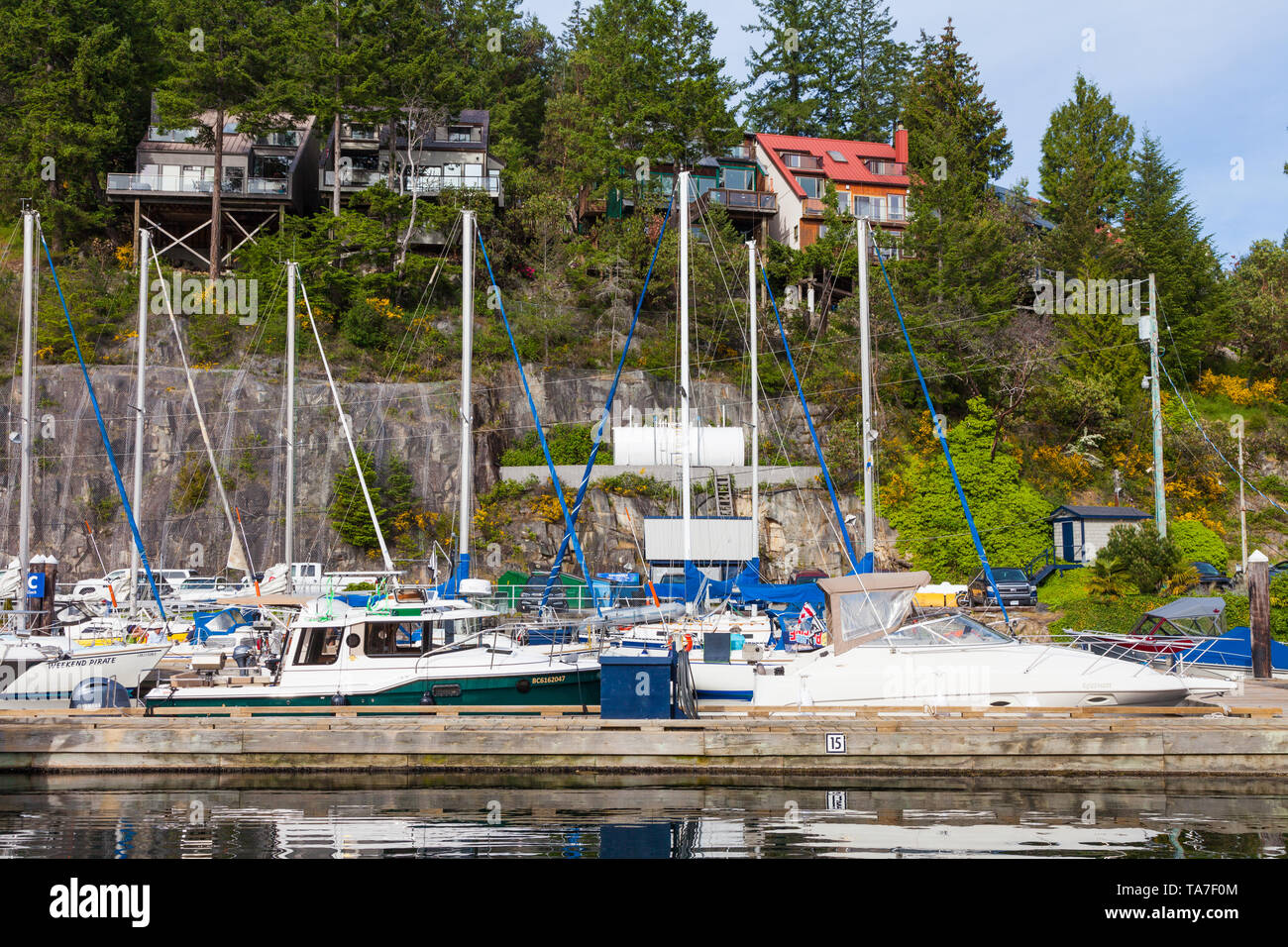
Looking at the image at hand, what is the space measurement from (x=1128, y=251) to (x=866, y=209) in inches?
551

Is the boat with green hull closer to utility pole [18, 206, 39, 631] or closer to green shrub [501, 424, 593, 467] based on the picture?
utility pole [18, 206, 39, 631]

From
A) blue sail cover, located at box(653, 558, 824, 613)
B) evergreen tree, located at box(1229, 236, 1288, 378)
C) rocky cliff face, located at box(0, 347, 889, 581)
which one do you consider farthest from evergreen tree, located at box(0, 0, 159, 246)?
evergreen tree, located at box(1229, 236, 1288, 378)

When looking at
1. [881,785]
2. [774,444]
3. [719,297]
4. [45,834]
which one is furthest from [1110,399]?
[45,834]

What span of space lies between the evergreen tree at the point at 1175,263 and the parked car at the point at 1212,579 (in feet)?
60.1

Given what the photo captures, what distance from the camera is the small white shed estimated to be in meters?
39.3

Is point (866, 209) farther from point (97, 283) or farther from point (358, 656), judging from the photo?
point (358, 656)

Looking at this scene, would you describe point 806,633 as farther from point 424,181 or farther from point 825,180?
point 825,180

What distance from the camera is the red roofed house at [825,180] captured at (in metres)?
58.2

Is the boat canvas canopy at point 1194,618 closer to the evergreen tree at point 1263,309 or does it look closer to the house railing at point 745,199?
the evergreen tree at point 1263,309

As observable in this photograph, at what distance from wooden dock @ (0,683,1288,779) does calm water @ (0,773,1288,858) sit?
0.21 m

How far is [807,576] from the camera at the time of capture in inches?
1436

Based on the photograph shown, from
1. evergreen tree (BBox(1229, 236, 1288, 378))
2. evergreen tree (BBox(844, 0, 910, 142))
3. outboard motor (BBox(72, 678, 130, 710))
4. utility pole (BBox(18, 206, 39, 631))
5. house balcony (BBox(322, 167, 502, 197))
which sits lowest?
outboard motor (BBox(72, 678, 130, 710))

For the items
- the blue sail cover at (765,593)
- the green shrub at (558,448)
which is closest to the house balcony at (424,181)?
the green shrub at (558,448)

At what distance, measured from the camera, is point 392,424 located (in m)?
43.6
